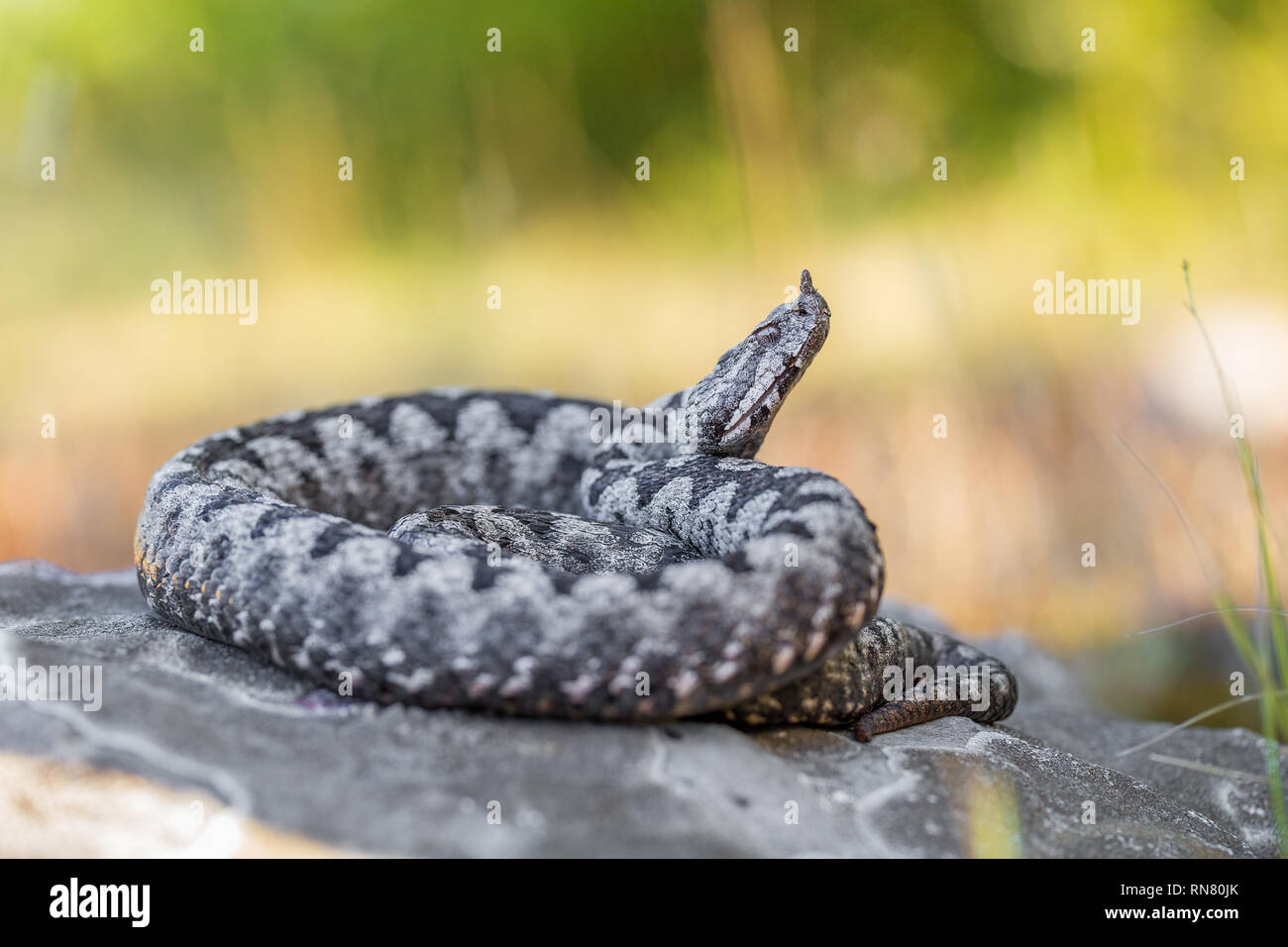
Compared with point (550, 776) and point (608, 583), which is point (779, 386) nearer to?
point (608, 583)

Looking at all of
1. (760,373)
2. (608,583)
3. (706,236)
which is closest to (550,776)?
(608,583)

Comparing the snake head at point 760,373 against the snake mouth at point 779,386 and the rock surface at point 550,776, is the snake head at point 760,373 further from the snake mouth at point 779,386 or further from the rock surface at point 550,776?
the rock surface at point 550,776

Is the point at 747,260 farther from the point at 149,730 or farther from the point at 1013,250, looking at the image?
the point at 149,730

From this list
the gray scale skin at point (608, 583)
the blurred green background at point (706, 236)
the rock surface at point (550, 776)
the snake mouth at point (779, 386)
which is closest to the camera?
the rock surface at point (550, 776)

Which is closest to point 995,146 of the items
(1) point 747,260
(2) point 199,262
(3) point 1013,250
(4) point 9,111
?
(3) point 1013,250

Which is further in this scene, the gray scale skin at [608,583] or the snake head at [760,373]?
the snake head at [760,373]

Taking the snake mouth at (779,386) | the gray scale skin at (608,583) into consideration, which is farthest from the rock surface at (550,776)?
the snake mouth at (779,386)

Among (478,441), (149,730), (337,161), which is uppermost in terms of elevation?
(337,161)
